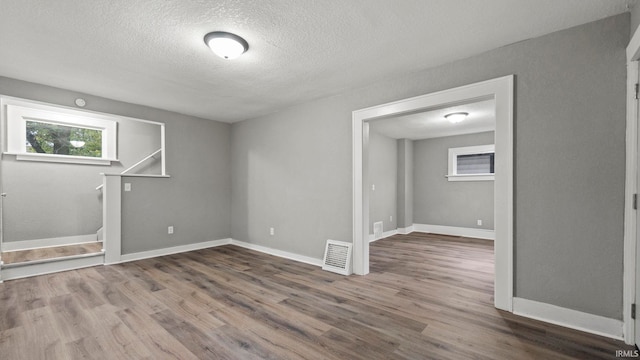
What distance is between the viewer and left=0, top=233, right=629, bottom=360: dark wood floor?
1.88 meters

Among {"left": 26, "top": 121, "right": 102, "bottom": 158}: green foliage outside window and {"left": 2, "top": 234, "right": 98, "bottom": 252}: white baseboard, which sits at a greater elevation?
{"left": 26, "top": 121, "right": 102, "bottom": 158}: green foliage outside window

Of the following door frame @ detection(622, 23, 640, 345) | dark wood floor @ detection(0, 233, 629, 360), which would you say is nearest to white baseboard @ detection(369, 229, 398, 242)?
dark wood floor @ detection(0, 233, 629, 360)

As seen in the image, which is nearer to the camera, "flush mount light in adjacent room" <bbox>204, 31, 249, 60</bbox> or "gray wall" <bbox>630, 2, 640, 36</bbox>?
"gray wall" <bbox>630, 2, 640, 36</bbox>

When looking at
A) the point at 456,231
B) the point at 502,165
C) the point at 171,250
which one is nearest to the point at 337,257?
the point at 502,165

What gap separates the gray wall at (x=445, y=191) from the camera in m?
6.26

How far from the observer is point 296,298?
277 centimetres

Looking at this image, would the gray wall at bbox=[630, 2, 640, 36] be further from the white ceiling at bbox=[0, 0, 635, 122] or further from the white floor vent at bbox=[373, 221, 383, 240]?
the white floor vent at bbox=[373, 221, 383, 240]

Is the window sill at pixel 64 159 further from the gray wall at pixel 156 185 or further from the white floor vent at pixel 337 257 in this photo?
the white floor vent at pixel 337 257

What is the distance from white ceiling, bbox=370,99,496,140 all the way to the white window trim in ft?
15.8

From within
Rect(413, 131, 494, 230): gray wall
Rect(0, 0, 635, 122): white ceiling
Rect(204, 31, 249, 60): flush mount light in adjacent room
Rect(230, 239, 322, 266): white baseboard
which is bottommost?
Rect(230, 239, 322, 266): white baseboard

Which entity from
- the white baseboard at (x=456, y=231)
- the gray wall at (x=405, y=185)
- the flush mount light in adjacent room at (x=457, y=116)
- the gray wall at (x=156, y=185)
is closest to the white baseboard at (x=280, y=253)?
the gray wall at (x=156, y=185)

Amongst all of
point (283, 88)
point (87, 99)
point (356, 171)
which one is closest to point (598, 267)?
point (356, 171)

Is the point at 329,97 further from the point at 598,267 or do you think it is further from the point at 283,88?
the point at 598,267

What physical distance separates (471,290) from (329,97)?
9.77 feet
